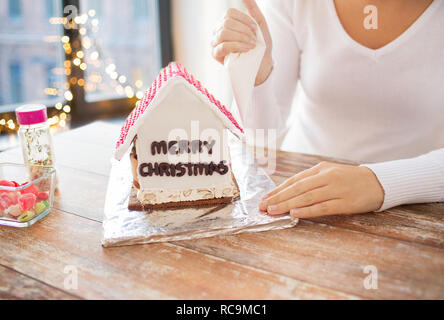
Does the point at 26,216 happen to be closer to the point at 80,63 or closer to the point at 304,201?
the point at 304,201

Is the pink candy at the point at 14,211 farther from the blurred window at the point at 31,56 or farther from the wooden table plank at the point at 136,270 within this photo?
the blurred window at the point at 31,56

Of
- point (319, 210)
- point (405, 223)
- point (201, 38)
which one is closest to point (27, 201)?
point (319, 210)

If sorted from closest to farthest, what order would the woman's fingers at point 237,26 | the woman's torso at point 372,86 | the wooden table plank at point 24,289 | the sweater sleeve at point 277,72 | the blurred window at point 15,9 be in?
the wooden table plank at point 24,289
the woman's fingers at point 237,26
the woman's torso at point 372,86
the sweater sleeve at point 277,72
the blurred window at point 15,9

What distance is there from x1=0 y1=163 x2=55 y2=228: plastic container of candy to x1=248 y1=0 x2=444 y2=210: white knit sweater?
0.51 metres

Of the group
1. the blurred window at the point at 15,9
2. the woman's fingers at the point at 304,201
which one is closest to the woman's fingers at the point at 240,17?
the woman's fingers at the point at 304,201

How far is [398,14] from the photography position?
1.14 meters

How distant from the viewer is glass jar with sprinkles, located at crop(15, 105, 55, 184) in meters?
0.87

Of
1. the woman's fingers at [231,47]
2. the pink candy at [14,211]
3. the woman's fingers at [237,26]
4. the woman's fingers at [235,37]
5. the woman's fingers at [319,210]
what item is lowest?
the woman's fingers at [319,210]

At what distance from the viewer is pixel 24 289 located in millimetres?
581

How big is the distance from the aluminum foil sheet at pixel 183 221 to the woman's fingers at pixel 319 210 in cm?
2

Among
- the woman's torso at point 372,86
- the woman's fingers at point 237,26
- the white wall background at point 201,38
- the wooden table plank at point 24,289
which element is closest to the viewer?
the wooden table plank at point 24,289

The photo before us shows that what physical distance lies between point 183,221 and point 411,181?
1.49 ft

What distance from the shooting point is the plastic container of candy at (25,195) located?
0.75 meters

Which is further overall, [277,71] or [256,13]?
[277,71]
